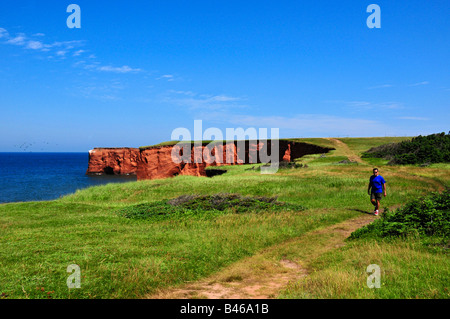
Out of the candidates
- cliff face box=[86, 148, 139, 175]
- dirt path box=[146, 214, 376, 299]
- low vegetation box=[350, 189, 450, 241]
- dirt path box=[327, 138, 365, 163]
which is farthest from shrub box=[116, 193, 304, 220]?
cliff face box=[86, 148, 139, 175]

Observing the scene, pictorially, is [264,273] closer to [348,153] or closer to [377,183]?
[377,183]

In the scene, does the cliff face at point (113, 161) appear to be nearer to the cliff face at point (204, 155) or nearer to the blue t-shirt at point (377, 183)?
the cliff face at point (204, 155)

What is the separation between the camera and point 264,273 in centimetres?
838

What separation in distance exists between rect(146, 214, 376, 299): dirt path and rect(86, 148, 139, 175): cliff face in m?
114

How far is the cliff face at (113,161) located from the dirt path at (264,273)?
376 ft

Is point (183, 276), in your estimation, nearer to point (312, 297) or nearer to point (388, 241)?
Answer: point (312, 297)

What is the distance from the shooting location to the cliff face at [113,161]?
118625 mm

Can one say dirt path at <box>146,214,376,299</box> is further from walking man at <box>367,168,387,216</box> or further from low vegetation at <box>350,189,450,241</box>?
walking man at <box>367,168,387,216</box>

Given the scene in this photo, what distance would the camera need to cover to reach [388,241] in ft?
31.3

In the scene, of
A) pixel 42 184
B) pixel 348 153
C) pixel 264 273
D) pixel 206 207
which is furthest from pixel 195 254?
pixel 42 184

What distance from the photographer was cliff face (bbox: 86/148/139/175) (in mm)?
118625
